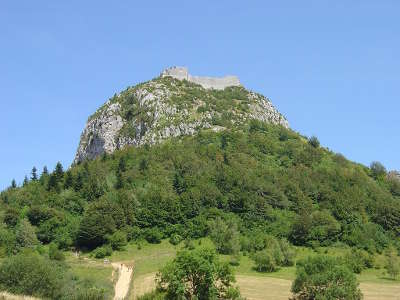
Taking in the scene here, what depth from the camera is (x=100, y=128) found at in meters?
170

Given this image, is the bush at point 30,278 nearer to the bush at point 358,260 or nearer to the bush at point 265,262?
the bush at point 265,262

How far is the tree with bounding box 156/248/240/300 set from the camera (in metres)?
60.5

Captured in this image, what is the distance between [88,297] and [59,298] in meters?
5.30

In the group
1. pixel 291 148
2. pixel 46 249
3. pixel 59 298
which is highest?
pixel 291 148

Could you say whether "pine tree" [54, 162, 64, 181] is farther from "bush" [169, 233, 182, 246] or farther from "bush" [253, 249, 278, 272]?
"bush" [253, 249, 278, 272]

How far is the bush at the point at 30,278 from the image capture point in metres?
58.8

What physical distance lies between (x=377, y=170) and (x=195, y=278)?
98393 millimetres

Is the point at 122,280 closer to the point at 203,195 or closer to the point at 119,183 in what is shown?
the point at 203,195

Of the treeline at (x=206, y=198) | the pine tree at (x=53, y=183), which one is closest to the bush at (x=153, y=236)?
the treeline at (x=206, y=198)

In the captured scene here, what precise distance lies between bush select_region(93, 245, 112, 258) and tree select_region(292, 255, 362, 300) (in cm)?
3728

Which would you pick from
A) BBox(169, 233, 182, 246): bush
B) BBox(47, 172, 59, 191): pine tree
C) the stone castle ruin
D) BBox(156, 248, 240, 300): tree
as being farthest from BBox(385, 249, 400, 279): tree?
the stone castle ruin

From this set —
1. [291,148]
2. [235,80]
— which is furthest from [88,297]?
[235,80]

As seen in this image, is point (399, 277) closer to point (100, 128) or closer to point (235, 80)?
point (100, 128)

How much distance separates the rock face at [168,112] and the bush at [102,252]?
60.3 meters
